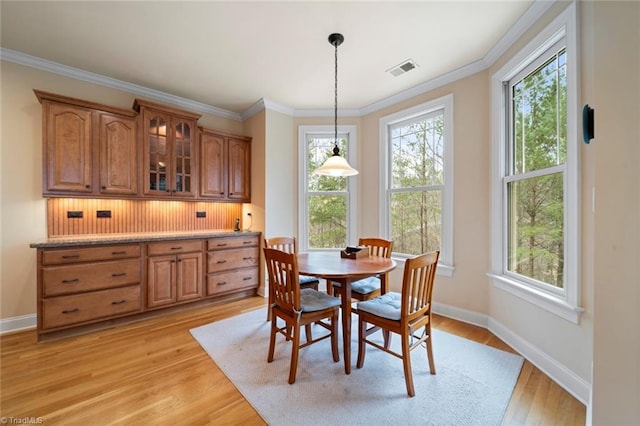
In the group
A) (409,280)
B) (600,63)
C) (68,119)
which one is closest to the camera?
(600,63)

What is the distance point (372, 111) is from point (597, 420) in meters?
3.91

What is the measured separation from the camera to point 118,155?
309 cm

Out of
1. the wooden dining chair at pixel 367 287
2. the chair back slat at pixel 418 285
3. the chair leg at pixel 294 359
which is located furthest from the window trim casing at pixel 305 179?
the chair leg at pixel 294 359

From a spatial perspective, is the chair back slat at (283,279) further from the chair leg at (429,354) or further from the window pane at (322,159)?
the window pane at (322,159)

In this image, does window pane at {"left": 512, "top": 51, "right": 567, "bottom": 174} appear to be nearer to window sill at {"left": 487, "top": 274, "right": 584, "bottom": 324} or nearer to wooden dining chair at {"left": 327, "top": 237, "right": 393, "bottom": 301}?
window sill at {"left": 487, "top": 274, "right": 584, "bottom": 324}

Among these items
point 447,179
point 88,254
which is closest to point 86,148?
point 88,254

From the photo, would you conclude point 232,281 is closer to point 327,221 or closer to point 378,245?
point 327,221

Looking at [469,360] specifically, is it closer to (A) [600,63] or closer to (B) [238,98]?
(A) [600,63]

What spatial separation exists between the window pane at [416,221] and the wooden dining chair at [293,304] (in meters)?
1.77

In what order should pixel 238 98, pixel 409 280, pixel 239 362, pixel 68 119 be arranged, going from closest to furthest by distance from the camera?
pixel 409 280, pixel 239 362, pixel 68 119, pixel 238 98

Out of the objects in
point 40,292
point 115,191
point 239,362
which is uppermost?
point 115,191

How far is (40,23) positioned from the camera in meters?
2.27

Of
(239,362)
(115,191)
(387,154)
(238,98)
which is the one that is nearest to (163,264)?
(115,191)

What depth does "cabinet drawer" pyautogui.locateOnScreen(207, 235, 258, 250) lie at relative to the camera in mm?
3486
